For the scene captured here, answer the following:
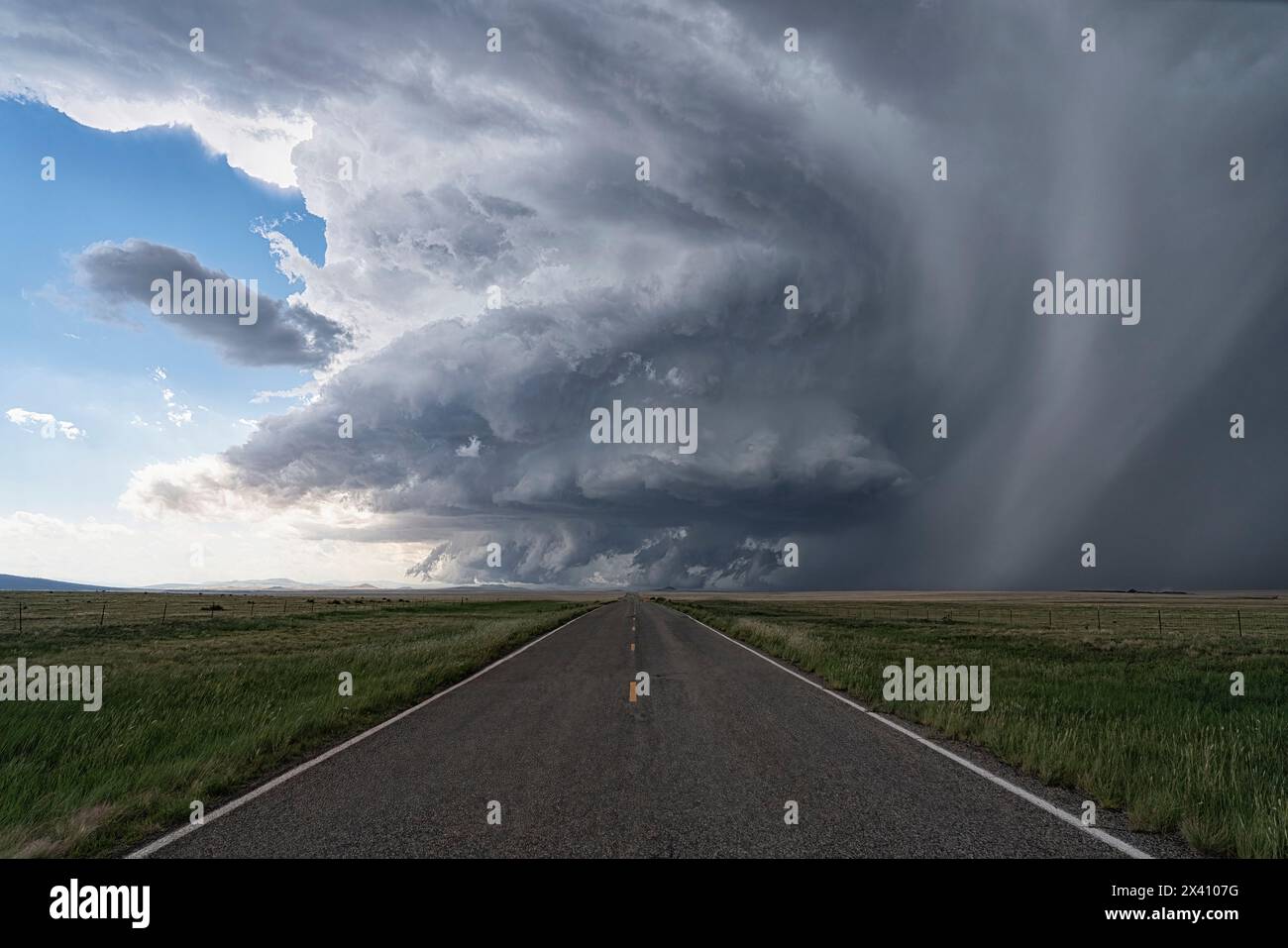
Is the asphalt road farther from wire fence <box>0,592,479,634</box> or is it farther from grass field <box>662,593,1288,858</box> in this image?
wire fence <box>0,592,479,634</box>

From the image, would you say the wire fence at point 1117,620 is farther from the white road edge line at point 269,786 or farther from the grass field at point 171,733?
the white road edge line at point 269,786

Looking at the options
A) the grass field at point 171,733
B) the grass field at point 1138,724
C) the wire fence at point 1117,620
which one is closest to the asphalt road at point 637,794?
the grass field at point 171,733

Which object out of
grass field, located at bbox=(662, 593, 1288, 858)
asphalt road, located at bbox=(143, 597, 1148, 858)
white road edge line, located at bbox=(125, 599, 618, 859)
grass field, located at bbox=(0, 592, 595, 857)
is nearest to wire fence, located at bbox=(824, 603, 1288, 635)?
grass field, located at bbox=(662, 593, 1288, 858)

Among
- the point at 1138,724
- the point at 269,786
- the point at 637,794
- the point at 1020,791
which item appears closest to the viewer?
the point at 637,794

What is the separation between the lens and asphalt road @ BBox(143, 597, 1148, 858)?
192 inches

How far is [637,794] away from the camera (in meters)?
6.20

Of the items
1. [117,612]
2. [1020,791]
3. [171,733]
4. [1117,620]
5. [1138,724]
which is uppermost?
[1020,791]

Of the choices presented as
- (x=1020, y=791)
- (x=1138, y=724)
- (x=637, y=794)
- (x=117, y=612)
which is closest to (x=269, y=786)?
(x=637, y=794)

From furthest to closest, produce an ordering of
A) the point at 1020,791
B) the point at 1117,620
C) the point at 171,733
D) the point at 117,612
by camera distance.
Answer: the point at 117,612 → the point at 1117,620 → the point at 171,733 → the point at 1020,791

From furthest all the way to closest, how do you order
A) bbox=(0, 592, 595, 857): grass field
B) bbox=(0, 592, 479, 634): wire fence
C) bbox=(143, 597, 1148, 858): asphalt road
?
bbox=(0, 592, 479, 634): wire fence
bbox=(0, 592, 595, 857): grass field
bbox=(143, 597, 1148, 858): asphalt road

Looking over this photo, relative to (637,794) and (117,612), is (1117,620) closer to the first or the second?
(637,794)

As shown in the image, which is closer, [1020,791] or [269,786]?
[1020,791]

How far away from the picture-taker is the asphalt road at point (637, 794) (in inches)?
192
